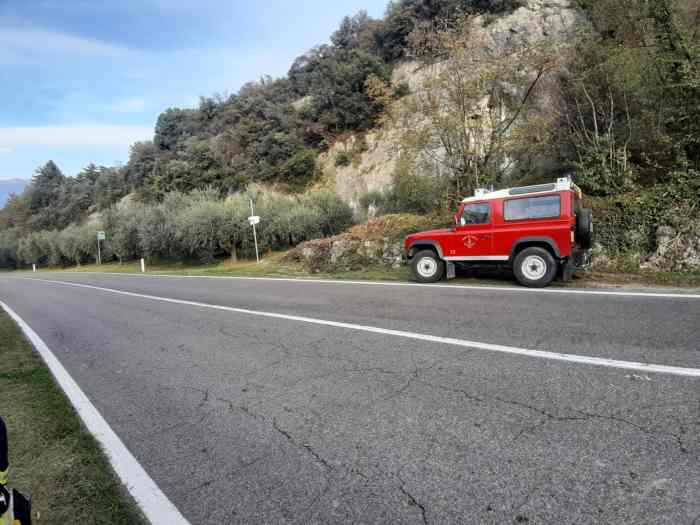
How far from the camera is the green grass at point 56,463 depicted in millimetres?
2602

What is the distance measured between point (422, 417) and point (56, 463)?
9.71 feet

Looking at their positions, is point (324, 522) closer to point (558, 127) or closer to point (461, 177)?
point (461, 177)

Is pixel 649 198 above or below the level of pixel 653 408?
above

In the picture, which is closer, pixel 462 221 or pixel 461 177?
pixel 462 221

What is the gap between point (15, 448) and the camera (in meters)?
3.54

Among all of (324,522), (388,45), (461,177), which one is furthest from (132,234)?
(324,522)

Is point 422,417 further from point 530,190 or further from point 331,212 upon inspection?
point 331,212

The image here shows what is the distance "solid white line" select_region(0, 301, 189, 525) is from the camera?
2500 millimetres

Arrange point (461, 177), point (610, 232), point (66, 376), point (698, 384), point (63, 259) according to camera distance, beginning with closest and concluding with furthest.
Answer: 1. point (698, 384)
2. point (66, 376)
3. point (610, 232)
4. point (461, 177)
5. point (63, 259)

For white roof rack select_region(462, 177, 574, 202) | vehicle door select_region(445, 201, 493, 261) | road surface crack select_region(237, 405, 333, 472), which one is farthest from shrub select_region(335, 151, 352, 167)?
road surface crack select_region(237, 405, 333, 472)

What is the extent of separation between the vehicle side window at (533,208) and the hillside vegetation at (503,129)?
2.95 meters

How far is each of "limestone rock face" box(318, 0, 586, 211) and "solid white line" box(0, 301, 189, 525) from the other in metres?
24.0

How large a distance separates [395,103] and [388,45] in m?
32.2

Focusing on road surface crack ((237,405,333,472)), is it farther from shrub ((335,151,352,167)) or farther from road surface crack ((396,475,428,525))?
shrub ((335,151,352,167))
